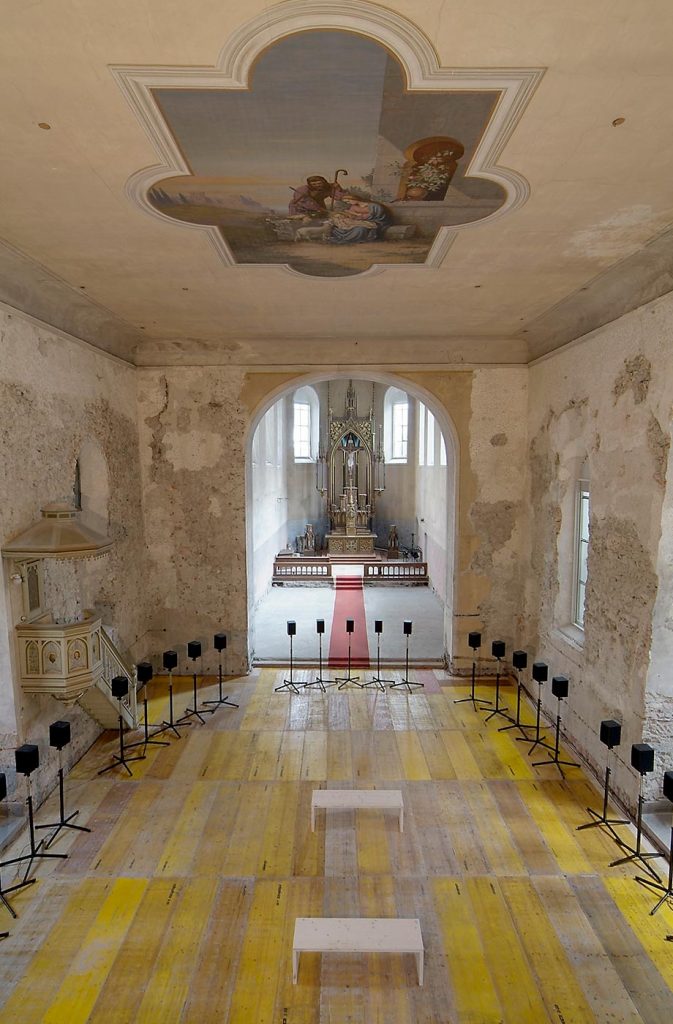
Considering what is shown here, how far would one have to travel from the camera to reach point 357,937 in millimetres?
4348

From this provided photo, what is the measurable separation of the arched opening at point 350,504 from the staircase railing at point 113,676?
362 centimetres

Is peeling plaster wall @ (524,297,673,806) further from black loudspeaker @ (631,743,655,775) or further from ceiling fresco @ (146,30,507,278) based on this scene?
ceiling fresco @ (146,30,507,278)

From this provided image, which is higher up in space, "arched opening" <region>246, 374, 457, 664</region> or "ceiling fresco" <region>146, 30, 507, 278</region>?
"ceiling fresco" <region>146, 30, 507, 278</region>

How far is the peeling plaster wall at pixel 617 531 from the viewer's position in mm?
5883

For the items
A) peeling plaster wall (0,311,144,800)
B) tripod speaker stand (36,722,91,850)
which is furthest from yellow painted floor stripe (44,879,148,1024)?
peeling plaster wall (0,311,144,800)

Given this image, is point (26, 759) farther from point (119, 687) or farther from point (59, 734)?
point (119, 687)

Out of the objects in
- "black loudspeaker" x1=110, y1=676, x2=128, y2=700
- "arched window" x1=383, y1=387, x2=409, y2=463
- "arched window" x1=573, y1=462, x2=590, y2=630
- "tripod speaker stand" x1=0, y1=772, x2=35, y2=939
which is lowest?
"tripod speaker stand" x1=0, y1=772, x2=35, y2=939

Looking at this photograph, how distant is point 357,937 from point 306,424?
19973 millimetres

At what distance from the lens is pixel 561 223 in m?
5.03

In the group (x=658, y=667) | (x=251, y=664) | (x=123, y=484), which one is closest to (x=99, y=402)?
(x=123, y=484)

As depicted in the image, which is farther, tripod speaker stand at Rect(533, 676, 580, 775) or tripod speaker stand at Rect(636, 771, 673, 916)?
tripod speaker stand at Rect(533, 676, 580, 775)

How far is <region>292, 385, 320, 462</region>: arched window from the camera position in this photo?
22719 millimetres

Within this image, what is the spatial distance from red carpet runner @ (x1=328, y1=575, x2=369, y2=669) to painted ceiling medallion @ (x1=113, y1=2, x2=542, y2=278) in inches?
291

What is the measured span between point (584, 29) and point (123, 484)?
26.7ft
